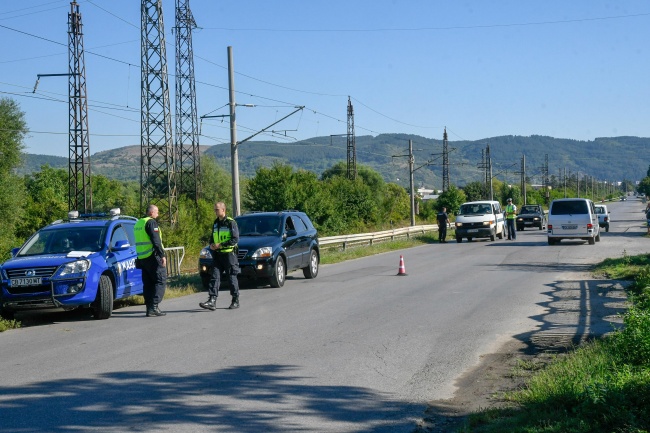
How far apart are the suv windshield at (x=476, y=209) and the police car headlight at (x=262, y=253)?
25.4 metres

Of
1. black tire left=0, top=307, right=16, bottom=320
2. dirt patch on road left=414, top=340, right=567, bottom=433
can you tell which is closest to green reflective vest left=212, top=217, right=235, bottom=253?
black tire left=0, top=307, right=16, bottom=320

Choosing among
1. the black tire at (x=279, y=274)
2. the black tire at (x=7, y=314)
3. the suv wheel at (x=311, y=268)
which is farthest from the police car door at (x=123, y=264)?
the suv wheel at (x=311, y=268)

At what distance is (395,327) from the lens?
11664mm

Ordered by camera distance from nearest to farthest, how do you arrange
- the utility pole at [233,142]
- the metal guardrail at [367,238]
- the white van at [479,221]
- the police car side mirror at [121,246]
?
the police car side mirror at [121,246] < the utility pole at [233,142] < the metal guardrail at [367,238] < the white van at [479,221]

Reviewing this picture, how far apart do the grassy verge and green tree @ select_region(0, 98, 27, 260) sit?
38.3 metres

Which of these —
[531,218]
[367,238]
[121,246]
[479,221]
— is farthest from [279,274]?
[531,218]

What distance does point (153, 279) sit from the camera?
13297 mm

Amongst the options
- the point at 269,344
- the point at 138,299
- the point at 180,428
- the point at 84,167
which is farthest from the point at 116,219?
the point at 84,167

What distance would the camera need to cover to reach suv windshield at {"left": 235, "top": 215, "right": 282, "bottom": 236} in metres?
19.5

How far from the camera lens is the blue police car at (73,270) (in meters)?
12.5

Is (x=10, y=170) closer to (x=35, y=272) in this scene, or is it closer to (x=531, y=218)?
(x=531, y=218)

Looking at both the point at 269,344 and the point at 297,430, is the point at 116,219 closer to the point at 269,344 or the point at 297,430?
the point at 269,344

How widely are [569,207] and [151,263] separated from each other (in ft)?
85.5

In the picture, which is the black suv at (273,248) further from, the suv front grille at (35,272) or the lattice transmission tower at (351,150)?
the lattice transmission tower at (351,150)
